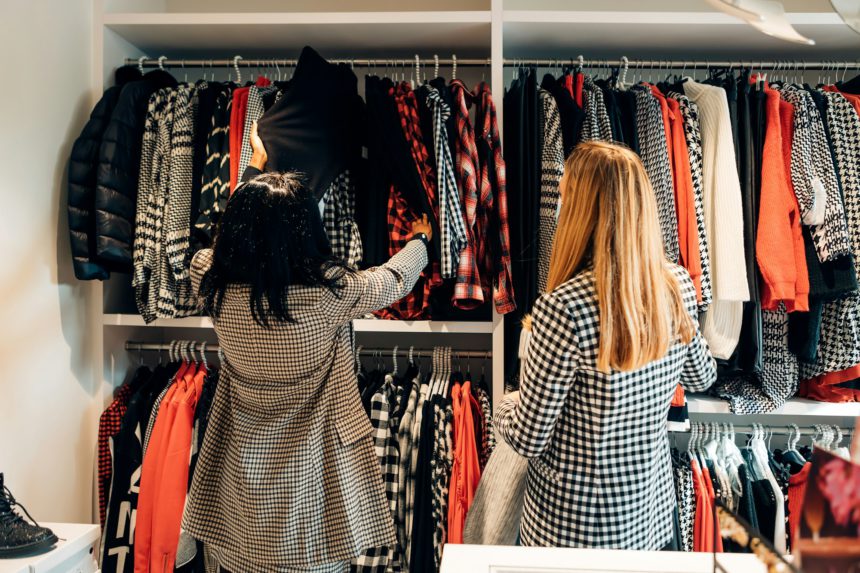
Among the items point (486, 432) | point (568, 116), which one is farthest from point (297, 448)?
point (568, 116)

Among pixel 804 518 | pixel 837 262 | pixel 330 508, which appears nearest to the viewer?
pixel 804 518

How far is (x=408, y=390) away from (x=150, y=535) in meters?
0.90

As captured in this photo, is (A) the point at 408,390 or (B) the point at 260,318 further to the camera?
(A) the point at 408,390

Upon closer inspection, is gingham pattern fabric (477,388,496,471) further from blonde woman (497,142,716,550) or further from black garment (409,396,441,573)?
blonde woman (497,142,716,550)

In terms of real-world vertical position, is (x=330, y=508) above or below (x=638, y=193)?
below

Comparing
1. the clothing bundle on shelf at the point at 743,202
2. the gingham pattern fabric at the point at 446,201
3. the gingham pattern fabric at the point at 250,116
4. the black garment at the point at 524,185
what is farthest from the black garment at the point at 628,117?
the gingham pattern fabric at the point at 250,116

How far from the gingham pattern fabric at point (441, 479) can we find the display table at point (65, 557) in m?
0.89

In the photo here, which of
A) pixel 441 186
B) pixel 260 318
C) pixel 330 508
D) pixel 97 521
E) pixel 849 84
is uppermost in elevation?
pixel 849 84

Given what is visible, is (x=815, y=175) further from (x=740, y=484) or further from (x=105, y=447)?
(x=105, y=447)

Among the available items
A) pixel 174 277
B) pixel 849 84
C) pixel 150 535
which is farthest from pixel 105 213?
pixel 849 84

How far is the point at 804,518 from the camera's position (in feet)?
2.09

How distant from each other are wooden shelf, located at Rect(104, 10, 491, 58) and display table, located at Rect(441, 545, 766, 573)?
1.58 metres

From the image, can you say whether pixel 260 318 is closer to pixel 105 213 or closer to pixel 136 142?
pixel 105 213

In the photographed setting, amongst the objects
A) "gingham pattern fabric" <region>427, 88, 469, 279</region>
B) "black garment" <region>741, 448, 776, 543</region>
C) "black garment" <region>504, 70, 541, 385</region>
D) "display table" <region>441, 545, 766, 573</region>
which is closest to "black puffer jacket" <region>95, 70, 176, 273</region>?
"gingham pattern fabric" <region>427, 88, 469, 279</region>
